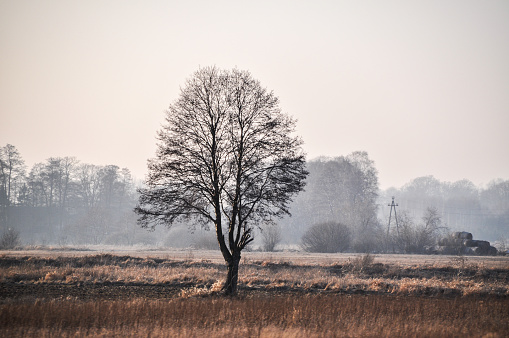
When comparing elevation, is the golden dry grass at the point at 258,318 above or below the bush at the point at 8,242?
below

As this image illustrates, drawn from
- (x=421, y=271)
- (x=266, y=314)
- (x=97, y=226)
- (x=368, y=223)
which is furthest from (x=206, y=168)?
(x=97, y=226)

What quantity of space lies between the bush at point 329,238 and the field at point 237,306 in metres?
32.6

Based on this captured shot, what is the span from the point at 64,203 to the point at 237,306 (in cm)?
7478

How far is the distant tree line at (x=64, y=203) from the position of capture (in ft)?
240

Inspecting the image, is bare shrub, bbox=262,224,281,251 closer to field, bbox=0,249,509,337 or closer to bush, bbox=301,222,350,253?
bush, bbox=301,222,350,253

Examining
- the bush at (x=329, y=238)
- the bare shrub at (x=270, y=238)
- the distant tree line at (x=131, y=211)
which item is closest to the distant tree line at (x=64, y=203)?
the distant tree line at (x=131, y=211)

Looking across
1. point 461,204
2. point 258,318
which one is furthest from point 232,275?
point 461,204

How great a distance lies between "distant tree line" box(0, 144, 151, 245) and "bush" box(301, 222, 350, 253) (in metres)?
31.7

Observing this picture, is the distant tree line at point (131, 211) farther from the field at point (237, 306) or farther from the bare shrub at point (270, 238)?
the field at point (237, 306)

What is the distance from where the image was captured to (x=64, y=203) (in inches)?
3297

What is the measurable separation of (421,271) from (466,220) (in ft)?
398

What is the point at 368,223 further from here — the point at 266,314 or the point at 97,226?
the point at 266,314

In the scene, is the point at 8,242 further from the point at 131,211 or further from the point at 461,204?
the point at 461,204

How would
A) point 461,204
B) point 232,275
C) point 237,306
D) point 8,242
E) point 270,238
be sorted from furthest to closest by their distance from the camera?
1. point 461,204
2. point 270,238
3. point 8,242
4. point 232,275
5. point 237,306
